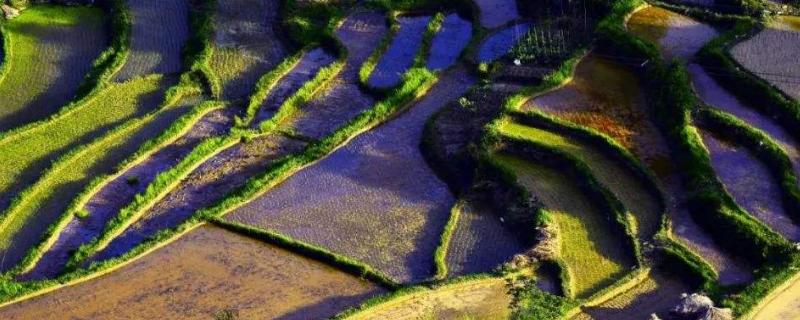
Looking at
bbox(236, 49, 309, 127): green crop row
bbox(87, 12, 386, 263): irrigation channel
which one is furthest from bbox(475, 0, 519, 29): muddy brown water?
bbox(236, 49, 309, 127): green crop row

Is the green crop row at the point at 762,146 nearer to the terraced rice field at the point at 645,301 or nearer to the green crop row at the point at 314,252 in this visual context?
the terraced rice field at the point at 645,301

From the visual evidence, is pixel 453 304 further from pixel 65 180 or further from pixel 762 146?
pixel 65 180

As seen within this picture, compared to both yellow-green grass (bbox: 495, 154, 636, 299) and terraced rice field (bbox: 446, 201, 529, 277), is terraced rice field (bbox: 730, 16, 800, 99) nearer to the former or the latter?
yellow-green grass (bbox: 495, 154, 636, 299)

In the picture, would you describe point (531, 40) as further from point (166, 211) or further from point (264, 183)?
point (166, 211)

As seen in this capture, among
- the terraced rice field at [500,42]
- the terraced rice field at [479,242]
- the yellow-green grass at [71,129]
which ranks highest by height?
the terraced rice field at [500,42]

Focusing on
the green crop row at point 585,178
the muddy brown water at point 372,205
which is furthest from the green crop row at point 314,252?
the green crop row at point 585,178

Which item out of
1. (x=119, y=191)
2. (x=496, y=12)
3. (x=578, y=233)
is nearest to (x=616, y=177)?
(x=578, y=233)
